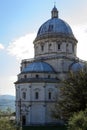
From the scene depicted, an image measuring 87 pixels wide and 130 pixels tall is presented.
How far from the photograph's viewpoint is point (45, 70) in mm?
68625

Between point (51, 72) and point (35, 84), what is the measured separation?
4.25 m

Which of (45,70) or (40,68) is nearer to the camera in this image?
(45,70)

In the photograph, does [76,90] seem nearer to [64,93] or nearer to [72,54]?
[64,93]

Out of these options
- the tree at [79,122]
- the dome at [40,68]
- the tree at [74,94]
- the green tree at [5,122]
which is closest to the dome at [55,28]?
the dome at [40,68]

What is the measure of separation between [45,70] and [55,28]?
10.3m

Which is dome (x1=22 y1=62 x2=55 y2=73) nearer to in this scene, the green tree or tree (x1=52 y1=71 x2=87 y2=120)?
tree (x1=52 y1=71 x2=87 y2=120)

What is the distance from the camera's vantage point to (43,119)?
2606 inches

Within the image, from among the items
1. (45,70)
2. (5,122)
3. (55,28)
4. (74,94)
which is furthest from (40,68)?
(5,122)

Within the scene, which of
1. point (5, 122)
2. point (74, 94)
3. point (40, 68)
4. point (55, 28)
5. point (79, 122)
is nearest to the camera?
point (5, 122)

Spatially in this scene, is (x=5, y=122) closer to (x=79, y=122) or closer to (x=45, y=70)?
(x=79, y=122)

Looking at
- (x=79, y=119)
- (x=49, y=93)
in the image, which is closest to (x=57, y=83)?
(x=49, y=93)

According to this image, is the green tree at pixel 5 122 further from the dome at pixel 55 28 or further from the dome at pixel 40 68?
the dome at pixel 55 28

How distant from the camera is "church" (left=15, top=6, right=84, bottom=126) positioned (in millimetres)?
66625

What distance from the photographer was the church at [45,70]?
6662 cm
